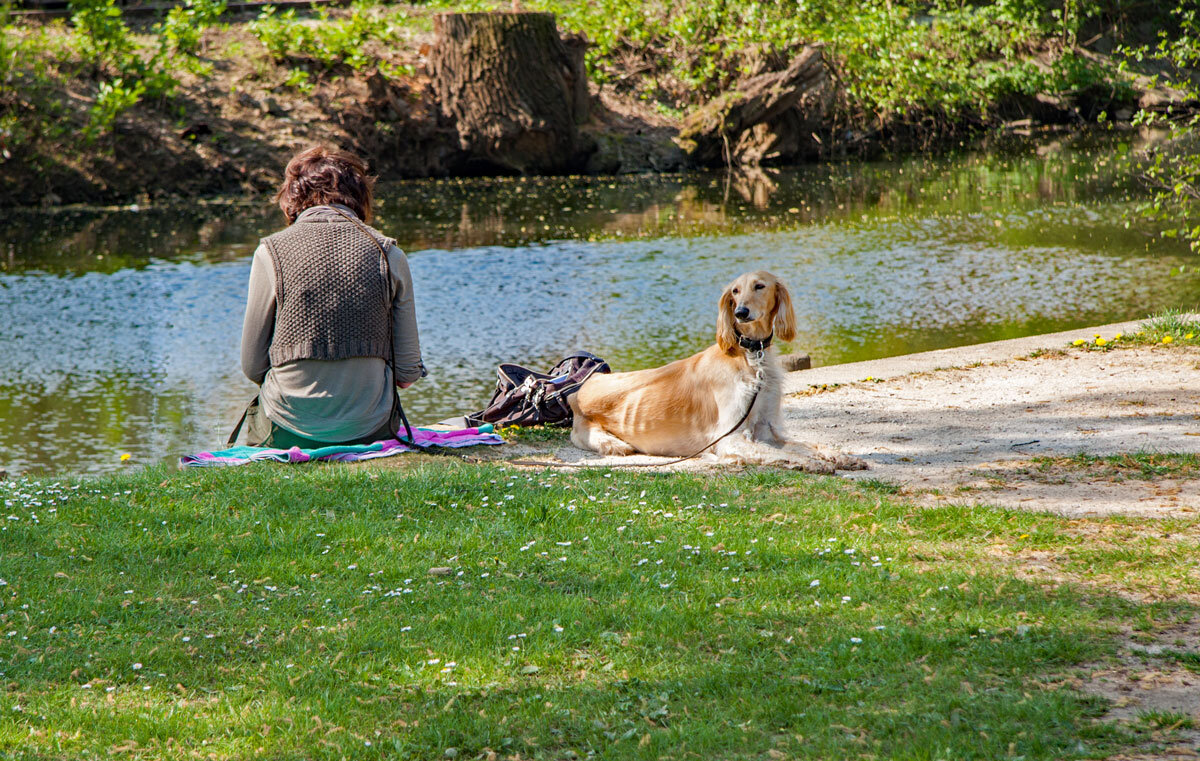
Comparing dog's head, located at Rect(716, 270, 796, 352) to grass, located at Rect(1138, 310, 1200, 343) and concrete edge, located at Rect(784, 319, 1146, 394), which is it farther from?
grass, located at Rect(1138, 310, 1200, 343)

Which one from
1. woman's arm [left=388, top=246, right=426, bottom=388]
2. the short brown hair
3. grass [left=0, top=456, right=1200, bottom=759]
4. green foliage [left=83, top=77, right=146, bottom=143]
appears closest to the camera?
grass [left=0, top=456, right=1200, bottom=759]

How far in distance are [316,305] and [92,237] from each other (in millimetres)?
13049

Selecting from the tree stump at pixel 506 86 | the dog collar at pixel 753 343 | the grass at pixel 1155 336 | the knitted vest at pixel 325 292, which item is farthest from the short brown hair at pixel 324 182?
the tree stump at pixel 506 86

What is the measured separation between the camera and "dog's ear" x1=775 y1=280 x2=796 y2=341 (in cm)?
634

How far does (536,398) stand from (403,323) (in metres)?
1.33

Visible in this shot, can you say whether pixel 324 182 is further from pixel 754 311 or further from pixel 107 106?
pixel 107 106

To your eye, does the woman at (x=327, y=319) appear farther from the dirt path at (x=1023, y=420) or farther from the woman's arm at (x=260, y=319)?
the dirt path at (x=1023, y=420)

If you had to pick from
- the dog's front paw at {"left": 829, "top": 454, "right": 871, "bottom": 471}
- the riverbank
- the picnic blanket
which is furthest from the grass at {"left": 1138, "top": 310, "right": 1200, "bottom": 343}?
the riverbank

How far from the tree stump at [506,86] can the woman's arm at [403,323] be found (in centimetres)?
1725

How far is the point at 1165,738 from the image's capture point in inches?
120

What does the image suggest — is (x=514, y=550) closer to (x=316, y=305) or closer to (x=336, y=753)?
(x=336, y=753)

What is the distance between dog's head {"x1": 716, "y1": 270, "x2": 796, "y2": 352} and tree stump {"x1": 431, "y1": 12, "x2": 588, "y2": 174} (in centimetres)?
1762

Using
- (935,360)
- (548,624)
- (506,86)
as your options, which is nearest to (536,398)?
(935,360)

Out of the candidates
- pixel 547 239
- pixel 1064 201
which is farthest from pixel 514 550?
pixel 1064 201
